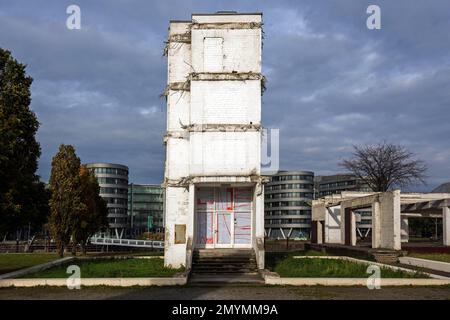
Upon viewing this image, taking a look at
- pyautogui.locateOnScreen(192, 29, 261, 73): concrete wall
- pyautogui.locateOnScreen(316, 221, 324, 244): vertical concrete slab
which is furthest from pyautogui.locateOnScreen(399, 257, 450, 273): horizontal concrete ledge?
pyautogui.locateOnScreen(316, 221, 324, 244): vertical concrete slab

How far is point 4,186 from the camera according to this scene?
21578 millimetres

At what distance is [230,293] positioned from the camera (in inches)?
710

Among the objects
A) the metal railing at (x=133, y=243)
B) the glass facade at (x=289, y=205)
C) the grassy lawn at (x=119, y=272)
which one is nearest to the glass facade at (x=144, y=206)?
the glass facade at (x=289, y=205)

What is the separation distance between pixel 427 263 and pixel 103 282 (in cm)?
1715

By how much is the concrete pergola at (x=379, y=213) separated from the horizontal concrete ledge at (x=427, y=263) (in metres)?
3.43

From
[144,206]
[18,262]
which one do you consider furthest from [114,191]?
[18,262]

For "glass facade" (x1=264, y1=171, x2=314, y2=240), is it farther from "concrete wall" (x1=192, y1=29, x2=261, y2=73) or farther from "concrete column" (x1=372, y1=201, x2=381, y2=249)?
"concrete wall" (x1=192, y1=29, x2=261, y2=73)

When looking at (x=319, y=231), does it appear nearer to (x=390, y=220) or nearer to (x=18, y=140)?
(x=390, y=220)

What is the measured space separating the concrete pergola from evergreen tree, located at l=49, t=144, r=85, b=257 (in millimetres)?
21154

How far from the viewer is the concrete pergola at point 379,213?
35.4 metres

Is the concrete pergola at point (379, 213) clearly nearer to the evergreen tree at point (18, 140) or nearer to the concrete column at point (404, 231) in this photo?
the concrete column at point (404, 231)

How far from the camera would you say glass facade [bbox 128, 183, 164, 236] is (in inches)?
6191
